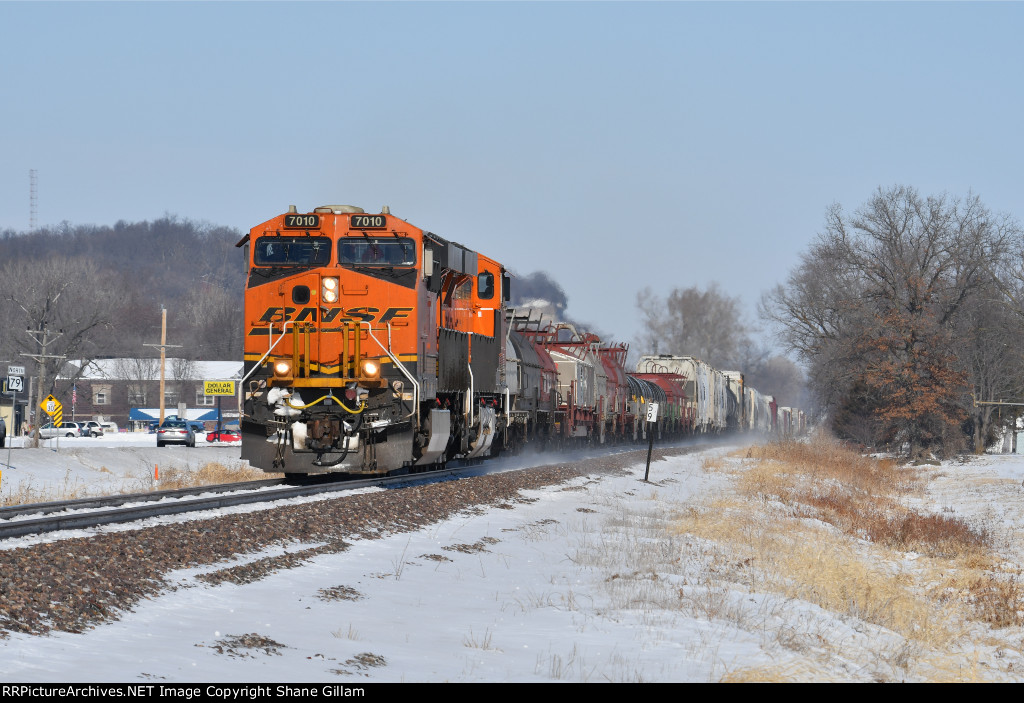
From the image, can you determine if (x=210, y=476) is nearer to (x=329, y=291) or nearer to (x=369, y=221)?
(x=329, y=291)

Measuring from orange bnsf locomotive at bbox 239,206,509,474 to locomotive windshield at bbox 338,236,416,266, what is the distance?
0.02 meters

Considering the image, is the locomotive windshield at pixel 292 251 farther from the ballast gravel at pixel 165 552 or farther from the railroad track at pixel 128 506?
the ballast gravel at pixel 165 552

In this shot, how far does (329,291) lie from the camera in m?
19.2

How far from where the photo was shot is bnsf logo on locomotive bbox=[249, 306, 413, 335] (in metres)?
19.1

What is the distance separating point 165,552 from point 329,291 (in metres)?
A: 8.97

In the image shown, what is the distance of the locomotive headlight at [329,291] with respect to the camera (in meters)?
19.2

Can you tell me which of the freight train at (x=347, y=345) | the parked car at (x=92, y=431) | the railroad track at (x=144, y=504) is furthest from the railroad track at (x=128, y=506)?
the parked car at (x=92, y=431)

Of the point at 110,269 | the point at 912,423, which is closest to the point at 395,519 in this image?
the point at 912,423

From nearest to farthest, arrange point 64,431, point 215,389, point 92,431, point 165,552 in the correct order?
point 165,552 < point 215,389 < point 64,431 < point 92,431

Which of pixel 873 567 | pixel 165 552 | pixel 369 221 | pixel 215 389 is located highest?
pixel 369 221

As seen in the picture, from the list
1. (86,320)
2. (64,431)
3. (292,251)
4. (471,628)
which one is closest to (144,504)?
(292,251)

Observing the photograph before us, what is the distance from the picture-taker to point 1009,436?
2601 inches

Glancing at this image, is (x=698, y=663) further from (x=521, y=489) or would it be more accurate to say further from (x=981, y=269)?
(x=981, y=269)
